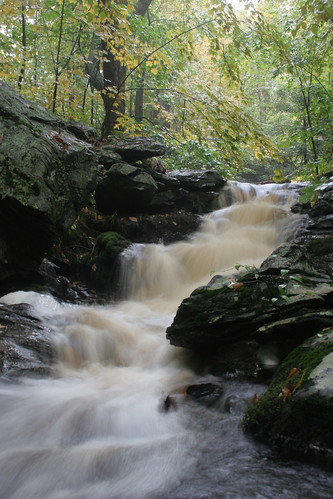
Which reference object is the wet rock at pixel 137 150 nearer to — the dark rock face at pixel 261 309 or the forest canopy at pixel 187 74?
the forest canopy at pixel 187 74

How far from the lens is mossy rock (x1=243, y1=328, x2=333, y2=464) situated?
1646 millimetres

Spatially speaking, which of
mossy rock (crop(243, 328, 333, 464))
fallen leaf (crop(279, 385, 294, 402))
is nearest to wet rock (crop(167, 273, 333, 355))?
mossy rock (crop(243, 328, 333, 464))

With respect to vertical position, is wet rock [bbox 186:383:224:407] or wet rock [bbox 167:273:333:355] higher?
wet rock [bbox 167:273:333:355]

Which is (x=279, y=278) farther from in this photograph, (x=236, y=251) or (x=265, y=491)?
(x=236, y=251)

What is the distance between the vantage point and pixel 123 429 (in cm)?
251

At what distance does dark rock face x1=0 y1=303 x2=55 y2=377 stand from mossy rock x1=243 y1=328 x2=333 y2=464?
2.21m

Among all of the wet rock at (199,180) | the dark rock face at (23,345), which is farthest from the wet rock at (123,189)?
the dark rock face at (23,345)

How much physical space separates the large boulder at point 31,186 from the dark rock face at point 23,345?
85 centimetres

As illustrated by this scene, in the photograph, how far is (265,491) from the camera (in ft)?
4.76

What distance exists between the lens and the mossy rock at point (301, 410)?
64.8 inches

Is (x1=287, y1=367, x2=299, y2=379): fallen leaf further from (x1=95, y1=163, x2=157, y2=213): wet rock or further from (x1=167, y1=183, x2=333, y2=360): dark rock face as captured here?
(x1=95, y1=163, x2=157, y2=213): wet rock

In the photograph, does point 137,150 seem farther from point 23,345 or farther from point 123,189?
point 23,345

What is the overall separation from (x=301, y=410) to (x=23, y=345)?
2866 mm

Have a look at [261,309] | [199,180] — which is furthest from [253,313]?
[199,180]
